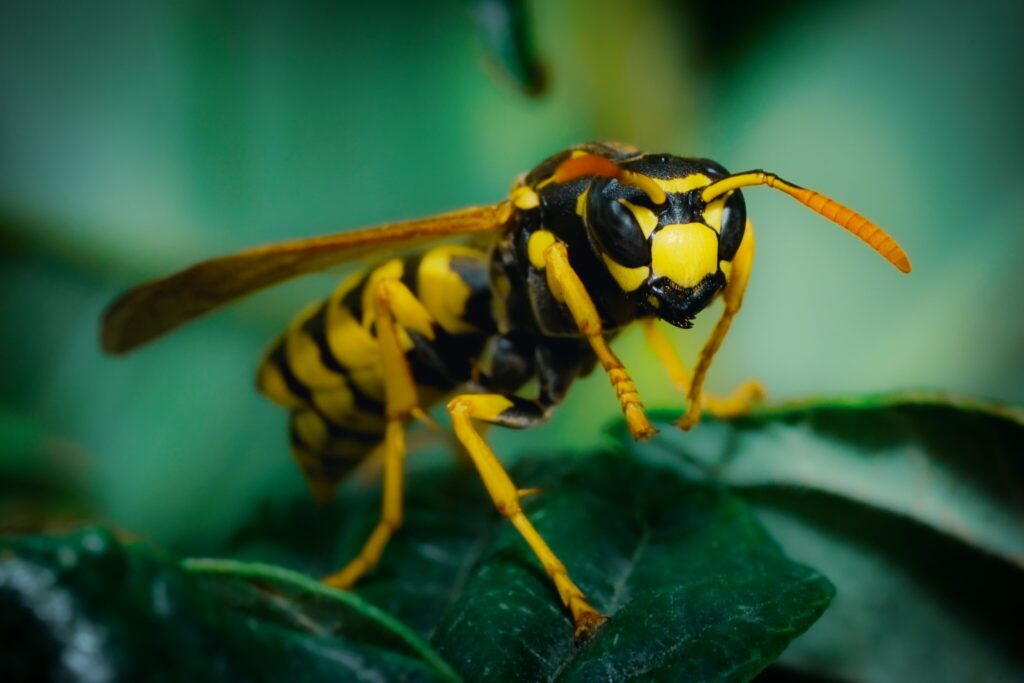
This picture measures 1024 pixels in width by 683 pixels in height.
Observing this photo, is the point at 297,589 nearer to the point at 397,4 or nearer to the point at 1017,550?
the point at 1017,550

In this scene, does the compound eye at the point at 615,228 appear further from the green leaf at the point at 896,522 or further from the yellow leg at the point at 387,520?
the yellow leg at the point at 387,520

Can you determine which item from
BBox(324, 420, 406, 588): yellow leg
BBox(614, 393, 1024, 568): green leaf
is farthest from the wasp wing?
BBox(614, 393, 1024, 568): green leaf

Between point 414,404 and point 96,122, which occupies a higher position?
point 96,122

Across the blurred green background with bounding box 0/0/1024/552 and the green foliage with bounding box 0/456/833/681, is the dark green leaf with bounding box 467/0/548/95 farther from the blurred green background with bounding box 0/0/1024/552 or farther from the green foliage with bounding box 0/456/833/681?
the green foliage with bounding box 0/456/833/681

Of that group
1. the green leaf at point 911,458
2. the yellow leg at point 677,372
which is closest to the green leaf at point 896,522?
the green leaf at point 911,458

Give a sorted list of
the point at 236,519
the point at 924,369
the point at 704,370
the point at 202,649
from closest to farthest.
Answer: the point at 202,649
the point at 704,370
the point at 236,519
the point at 924,369

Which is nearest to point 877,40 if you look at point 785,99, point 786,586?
point 785,99

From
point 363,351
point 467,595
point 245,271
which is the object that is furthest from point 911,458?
point 245,271

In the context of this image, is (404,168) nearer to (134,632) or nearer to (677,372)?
(677,372)
